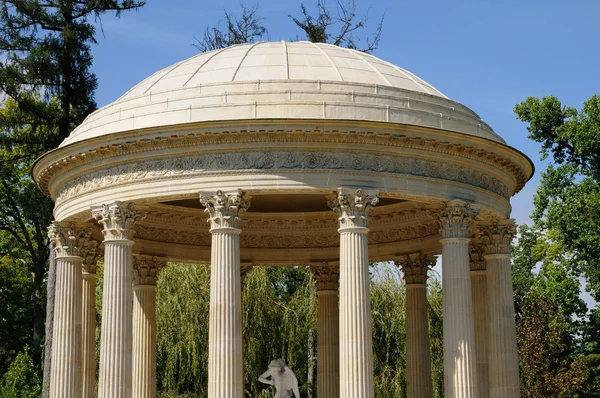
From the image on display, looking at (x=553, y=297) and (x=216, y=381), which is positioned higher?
(x=553, y=297)

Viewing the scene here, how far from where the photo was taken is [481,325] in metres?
59.5

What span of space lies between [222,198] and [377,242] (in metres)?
19.3

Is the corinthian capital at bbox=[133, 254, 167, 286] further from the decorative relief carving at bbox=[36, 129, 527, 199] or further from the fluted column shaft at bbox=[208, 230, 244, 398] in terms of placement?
the fluted column shaft at bbox=[208, 230, 244, 398]

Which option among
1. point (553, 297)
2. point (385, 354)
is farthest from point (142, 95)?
point (553, 297)

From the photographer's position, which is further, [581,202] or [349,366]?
[581,202]

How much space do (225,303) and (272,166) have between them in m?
6.81

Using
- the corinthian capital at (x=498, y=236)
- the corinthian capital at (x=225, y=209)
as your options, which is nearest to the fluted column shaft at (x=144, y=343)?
the corinthian capital at (x=225, y=209)

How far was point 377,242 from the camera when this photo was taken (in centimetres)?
6694

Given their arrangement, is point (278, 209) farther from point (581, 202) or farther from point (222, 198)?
point (581, 202)

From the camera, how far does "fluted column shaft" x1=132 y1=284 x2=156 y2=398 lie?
63.6 m

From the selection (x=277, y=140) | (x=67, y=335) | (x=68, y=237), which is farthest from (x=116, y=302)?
(x=277, y=140)

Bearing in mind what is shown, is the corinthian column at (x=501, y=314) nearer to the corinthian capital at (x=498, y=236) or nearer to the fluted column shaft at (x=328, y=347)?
the corinthian capital at (x=498, y=236)

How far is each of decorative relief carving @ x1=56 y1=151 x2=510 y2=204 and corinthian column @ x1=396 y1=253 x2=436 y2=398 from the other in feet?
41.0

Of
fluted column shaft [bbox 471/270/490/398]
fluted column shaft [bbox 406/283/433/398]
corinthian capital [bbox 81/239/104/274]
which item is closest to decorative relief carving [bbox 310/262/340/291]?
fluted column shaft [bbox 406/283/433/398]
